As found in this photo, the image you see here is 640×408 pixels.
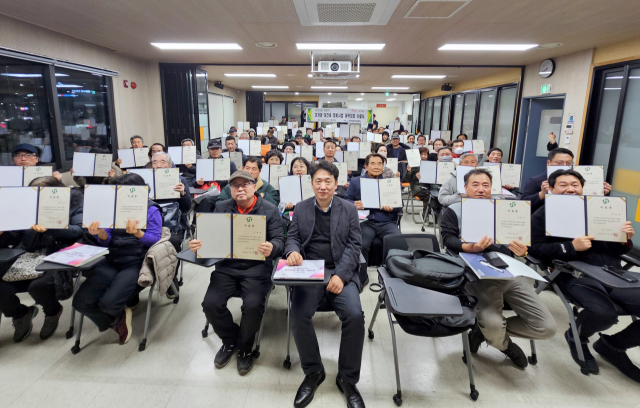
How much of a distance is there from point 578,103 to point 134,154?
7813 millimetres

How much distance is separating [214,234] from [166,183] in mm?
1797

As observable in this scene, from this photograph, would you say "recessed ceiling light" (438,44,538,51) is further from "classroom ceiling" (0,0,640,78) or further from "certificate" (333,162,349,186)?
"certificate" (333,162,349,186)

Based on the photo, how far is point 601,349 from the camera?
2.60 m

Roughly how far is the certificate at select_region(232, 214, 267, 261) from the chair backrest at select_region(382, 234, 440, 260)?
98cm

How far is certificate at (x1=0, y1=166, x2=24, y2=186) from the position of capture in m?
3.61

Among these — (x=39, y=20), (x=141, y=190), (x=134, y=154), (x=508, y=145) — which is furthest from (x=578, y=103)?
(x=39, y=20)

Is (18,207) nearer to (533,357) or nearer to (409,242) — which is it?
(409,242)

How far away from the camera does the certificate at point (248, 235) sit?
2.40 metres

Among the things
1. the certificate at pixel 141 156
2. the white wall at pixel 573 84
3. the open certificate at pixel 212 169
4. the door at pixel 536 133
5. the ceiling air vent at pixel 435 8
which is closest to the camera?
the ceiling air vent at pixel 435 8

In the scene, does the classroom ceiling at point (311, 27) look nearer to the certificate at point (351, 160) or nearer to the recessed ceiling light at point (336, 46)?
the recessed ceiling light at point (336, 46)

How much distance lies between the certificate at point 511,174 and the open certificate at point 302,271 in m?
3.99

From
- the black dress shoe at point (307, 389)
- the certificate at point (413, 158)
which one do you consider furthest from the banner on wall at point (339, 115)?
the black dress shoe at point (307, 389)

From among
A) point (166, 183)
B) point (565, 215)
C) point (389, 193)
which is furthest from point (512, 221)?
point (166, 183)

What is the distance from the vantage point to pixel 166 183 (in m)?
3.88
